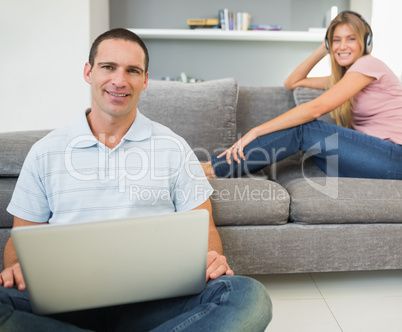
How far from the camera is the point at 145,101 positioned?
7.25 ft

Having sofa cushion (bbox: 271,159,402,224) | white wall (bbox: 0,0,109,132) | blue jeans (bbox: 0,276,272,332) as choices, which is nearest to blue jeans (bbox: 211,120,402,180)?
sofa cushion (bbox: 271,159,402,224)

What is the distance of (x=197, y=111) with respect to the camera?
2.22 m

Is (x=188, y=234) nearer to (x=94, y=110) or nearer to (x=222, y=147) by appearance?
(x=94, y=110)

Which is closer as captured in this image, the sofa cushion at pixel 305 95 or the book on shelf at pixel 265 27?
the sofa cushion at pixel 305 95

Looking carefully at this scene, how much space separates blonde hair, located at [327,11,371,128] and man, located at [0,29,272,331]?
1.10 m

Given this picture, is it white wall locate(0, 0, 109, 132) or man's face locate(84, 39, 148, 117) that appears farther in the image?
white wall locate(0, 0, 109, 132)

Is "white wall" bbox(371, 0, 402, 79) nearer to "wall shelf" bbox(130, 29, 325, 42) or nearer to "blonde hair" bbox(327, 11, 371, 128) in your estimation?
"wall shelf" bbox(130, 29, 325, 42)

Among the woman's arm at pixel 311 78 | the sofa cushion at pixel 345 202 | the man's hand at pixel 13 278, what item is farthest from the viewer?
the woman's arm at pixel 311 78

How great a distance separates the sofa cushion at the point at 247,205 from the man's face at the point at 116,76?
0.58 metres

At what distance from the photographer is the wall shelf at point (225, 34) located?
148 inches

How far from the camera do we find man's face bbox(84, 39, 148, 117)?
1.23 m

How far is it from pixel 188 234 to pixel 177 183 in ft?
1.30

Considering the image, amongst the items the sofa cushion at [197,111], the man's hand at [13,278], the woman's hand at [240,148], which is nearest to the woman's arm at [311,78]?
the sofa cushion at [197,111]

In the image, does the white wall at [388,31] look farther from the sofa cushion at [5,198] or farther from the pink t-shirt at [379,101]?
the sofa cushion at [5,198]
